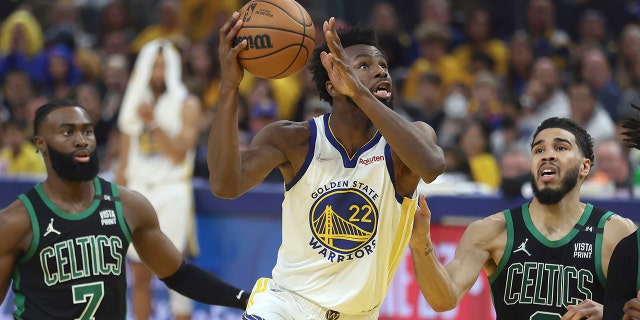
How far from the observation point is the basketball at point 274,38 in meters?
4.95

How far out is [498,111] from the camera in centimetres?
1095

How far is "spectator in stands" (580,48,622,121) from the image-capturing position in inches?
412

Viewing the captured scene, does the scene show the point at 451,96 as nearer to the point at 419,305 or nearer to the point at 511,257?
the point at 419,305

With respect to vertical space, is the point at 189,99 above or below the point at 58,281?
above

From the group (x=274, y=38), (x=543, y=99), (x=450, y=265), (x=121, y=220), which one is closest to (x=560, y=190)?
(x=450, y=265)

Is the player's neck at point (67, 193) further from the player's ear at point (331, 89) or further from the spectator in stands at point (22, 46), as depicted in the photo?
the spectator in stands at point (22, 46)

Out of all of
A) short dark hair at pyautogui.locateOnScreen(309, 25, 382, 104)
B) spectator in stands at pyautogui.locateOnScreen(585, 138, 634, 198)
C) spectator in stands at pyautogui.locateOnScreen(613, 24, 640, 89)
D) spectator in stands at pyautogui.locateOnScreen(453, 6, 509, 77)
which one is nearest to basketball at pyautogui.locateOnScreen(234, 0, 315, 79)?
short dark hair at pyautogui.locateOnScreen(309, 25, 382, 104)

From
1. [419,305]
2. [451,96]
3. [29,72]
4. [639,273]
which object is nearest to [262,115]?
[451,96]

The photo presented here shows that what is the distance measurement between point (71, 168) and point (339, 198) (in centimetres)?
166

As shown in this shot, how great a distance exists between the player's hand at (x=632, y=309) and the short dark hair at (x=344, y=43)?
70.0 inches

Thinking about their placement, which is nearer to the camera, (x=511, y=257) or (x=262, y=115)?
(x=511, y=257)

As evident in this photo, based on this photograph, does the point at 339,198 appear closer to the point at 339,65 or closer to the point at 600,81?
the point at 339,65

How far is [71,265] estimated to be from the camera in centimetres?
579

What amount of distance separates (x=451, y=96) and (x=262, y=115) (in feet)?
6.99
